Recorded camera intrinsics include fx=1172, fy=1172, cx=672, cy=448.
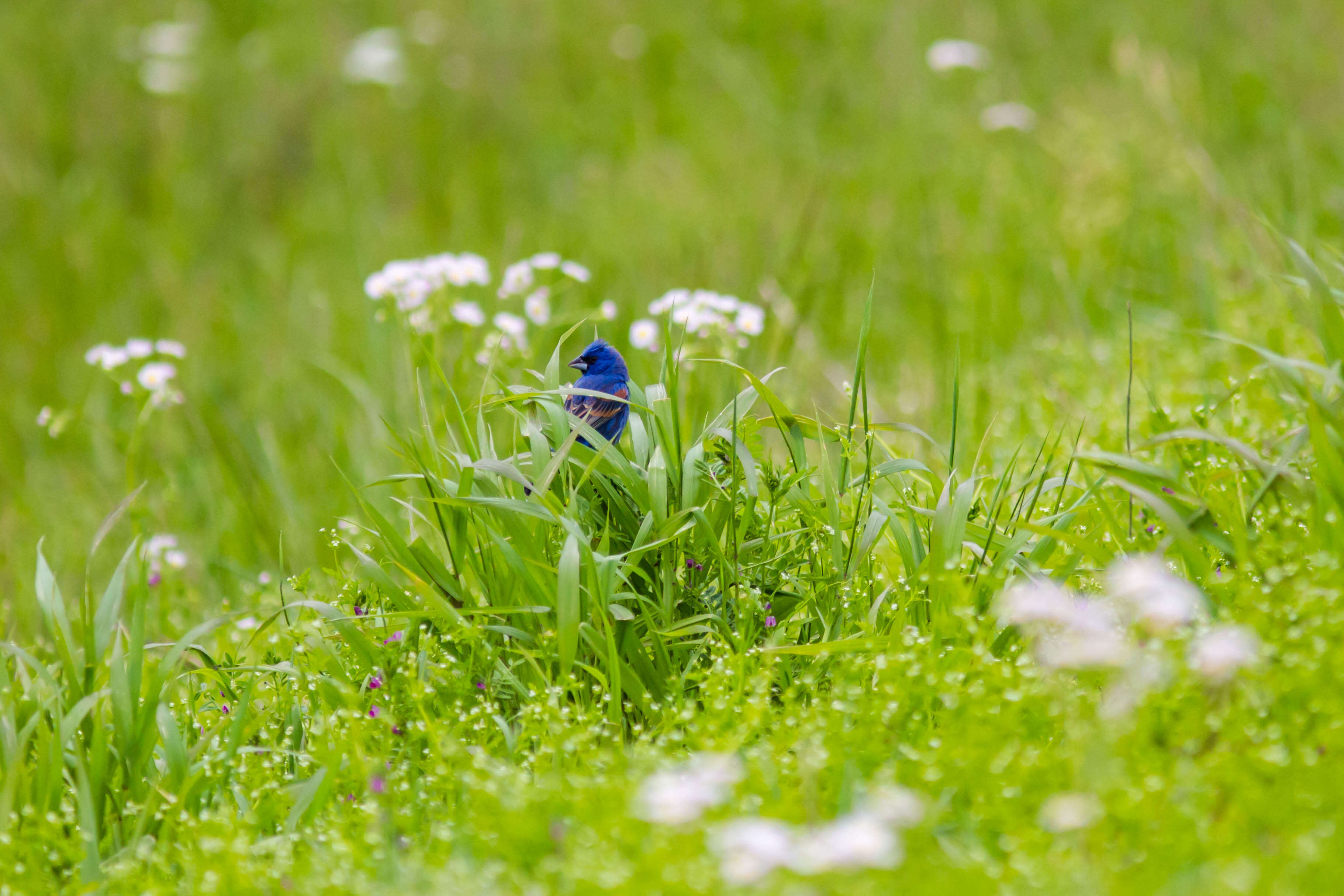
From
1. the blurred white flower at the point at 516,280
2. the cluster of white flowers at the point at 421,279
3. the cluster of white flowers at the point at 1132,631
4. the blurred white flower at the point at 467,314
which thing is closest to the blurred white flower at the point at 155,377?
the cluster of white flowers at the point at 421,279

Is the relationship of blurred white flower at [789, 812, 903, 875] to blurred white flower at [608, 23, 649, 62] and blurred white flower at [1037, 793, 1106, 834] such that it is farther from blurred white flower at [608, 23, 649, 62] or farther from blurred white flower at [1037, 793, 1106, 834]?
blurred white flower at [608, 23, 649, 62]

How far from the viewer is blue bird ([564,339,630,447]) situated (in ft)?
8.57

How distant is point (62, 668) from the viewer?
228 cm

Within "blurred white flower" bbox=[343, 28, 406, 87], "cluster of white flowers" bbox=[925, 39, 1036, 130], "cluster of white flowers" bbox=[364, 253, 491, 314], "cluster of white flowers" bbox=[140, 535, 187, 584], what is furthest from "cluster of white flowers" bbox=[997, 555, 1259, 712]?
"blurred white flower" bbox=[343, 28, 406, 87]

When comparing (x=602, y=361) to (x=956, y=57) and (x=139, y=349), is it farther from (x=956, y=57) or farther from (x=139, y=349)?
(x=956, y=57)

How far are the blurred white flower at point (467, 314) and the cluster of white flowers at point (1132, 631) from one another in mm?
1929

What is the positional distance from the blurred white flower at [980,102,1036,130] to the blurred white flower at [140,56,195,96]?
5.97 meters

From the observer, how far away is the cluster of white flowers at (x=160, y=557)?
339 cm

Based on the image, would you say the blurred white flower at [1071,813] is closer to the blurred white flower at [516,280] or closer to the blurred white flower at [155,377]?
the blurred white flower at [516,280]

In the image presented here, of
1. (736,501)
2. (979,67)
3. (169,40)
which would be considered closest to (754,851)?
(736,501)

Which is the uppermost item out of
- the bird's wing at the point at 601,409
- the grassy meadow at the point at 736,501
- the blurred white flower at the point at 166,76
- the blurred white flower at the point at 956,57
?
the blurred white flower at the point at 956,57

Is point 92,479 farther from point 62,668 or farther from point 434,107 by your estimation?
point 434,107

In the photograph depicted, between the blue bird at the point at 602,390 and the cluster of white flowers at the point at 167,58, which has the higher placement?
the cluster of white flowers at the point at 167,58

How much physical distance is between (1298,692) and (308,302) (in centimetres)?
555
